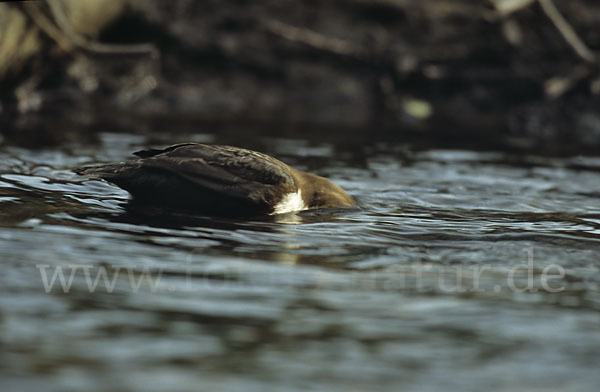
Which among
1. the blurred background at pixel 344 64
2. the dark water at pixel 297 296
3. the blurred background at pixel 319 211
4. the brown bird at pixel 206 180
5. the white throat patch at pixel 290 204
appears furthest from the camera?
the blurred background at pixel 344 64

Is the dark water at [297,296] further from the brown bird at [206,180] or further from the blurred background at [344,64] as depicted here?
the blurred background at [344,64]

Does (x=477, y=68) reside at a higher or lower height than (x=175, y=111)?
higher

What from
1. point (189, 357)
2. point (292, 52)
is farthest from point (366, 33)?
point (189, 357)

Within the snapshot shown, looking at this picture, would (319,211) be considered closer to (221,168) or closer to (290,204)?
(290,204)

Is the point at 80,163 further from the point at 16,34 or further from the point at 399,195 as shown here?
the point at 16,34

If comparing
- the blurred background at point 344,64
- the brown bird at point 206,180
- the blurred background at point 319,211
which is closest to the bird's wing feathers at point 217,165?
the brown bird at point 206,180

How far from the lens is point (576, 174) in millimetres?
7883

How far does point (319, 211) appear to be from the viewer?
18.9ft

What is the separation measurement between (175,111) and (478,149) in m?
3.91

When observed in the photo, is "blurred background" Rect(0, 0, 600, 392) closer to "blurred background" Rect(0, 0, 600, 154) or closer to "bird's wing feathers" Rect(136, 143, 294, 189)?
"blurred background" Rect(0, 0, 600, 154)

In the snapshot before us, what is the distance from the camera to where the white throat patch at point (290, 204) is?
5.48 metres

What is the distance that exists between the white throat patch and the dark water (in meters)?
0.10

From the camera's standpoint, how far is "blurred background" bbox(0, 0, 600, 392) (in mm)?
2955

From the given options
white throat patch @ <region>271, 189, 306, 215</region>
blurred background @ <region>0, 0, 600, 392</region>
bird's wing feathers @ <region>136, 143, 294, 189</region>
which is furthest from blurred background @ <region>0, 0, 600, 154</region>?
bird's wing feathers @ <region>136, 143, 294, 189</region>
